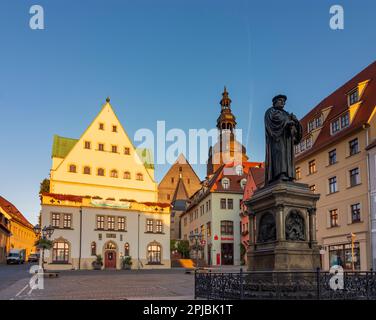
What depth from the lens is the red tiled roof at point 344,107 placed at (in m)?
33.0

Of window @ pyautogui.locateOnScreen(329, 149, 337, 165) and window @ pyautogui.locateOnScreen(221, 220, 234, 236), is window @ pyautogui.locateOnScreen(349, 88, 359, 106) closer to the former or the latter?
window @ pyautogui.locateOnScreen(329, 149, 337, 165)

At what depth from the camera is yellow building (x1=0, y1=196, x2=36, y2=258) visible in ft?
246

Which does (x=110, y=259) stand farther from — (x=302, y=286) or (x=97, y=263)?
(x=302, y=286)

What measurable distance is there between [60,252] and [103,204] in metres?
6.59

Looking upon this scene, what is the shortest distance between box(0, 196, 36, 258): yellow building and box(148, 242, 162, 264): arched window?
29753 mm

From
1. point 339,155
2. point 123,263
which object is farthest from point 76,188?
point 339,155

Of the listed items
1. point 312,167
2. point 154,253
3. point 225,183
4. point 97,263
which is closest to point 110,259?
point 97,263

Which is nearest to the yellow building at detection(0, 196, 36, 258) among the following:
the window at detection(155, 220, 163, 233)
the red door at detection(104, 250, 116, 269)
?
the red door at detection(104, 250, 116, 269)

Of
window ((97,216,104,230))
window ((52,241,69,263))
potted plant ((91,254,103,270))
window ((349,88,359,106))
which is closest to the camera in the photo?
window ((349,88,359,106))

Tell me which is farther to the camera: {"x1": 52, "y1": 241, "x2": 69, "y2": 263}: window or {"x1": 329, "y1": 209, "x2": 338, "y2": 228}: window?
{"x1": 52, "y1": 241, "x2": 69, "y2": 263}: window

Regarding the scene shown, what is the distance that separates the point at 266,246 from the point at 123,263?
1408 inches

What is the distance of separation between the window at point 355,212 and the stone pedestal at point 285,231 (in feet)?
67.3

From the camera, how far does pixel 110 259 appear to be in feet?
156
